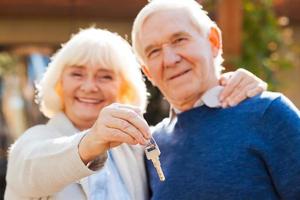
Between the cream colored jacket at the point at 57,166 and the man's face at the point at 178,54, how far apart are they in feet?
0.91

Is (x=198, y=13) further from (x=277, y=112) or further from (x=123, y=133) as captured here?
(x=123, y=133)

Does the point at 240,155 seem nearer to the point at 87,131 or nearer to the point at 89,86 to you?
the point at 87,131

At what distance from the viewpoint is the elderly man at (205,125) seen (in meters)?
1.80

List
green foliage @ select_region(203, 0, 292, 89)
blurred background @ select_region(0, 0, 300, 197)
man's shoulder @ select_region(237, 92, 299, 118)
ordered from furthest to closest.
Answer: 1. green foliage @ select_region(203, 0, 292, 89)
2. blurred background @ select_region(0, 0, 300, 197)
3. man's shoulder @ select_region(237, 92, 299, 118)

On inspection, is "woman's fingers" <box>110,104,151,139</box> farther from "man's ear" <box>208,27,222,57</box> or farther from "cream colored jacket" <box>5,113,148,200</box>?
"man's ear" <box>208,27,222,57</box>

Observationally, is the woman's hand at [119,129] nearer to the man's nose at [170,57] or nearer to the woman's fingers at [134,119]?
the woman's fingers at [134,119]

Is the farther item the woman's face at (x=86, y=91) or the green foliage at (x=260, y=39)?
the green foliage at (x=260, y=39)

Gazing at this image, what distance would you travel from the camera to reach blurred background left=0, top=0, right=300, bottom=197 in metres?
4.52

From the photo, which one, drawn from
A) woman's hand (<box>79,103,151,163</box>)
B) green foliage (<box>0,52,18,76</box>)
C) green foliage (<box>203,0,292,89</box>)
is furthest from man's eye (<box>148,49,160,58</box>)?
green foliage (<box>0,52,18,76</box>)

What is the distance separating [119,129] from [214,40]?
0.61 meters

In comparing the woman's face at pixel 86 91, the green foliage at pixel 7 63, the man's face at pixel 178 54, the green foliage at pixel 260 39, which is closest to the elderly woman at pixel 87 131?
the woman's face at pixel 86 91

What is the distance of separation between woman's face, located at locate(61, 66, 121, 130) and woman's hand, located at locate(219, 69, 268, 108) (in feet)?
1.27

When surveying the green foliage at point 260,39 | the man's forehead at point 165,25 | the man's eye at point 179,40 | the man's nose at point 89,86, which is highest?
the man's forehead at point 165,25

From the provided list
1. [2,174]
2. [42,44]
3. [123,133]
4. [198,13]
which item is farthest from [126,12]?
[123,133]
